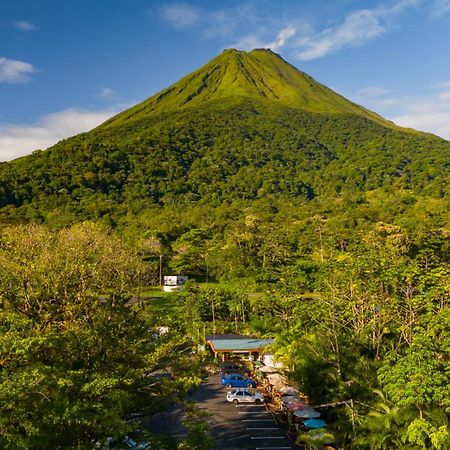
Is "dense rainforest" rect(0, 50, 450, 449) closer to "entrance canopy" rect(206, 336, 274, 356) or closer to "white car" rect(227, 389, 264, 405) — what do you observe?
"entrance canopy" rect(206, 336, 274, 356)

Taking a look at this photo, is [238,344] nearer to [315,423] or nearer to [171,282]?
[315,423]

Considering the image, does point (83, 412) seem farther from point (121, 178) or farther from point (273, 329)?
A: point (121, 178)

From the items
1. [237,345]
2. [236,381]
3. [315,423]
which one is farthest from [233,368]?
[315,423]

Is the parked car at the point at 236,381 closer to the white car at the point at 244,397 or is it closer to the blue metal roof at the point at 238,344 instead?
the white car at the point at 244,397

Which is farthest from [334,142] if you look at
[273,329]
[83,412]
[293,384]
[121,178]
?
[83,412]

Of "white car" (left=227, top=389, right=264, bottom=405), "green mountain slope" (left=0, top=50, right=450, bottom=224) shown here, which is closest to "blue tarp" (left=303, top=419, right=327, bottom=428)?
"white car" (left=227, top=389, right=264, bottom=405)

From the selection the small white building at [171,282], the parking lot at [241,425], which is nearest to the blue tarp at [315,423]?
the parking lot at [241,425]
